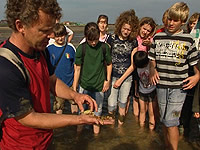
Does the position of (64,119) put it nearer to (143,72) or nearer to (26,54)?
(26,54)

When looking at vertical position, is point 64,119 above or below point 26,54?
below

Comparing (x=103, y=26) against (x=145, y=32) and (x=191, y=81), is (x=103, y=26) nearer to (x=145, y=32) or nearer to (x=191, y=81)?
(x=145, y=32)

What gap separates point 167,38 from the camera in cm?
312

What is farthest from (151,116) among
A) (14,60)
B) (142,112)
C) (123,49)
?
(14,60)

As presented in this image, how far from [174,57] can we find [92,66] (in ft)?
5.14

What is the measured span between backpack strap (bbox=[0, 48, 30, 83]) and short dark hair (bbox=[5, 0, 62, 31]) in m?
0.26

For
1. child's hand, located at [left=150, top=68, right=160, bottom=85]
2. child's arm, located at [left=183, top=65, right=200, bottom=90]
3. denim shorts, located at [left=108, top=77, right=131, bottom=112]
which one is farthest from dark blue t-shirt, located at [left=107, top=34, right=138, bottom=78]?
child's arm, located at [left=183, top=65, right=200, bottom=90]

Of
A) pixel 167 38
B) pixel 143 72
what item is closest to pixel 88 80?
pixel 143 72

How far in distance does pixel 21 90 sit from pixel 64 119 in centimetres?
43

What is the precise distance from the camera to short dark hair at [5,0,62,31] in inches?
60.6

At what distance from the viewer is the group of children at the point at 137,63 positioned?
121 inches

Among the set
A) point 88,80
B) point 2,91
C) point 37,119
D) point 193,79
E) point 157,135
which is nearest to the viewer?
point 2,91

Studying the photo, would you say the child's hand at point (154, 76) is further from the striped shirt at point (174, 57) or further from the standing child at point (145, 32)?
the standing child at point (145, 32)

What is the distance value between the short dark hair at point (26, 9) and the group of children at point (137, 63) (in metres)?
2.08
